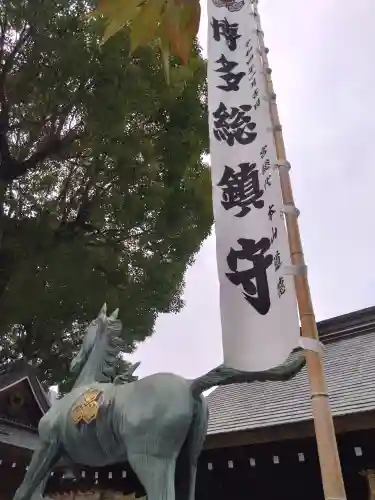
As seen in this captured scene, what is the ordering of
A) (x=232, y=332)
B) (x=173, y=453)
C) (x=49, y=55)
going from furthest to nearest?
(x=49, y=55) → (x=173, y=453) → (x=232, y=332)

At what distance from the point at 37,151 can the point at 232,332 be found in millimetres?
6659

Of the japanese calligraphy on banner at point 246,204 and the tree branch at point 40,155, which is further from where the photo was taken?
the tree branch at point 40,155

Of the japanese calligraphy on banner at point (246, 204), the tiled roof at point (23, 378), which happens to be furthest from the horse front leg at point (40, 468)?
the tiled roof at point (23, 378)

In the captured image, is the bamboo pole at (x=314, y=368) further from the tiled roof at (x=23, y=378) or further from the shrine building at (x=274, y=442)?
the tiled roof at (x=23, y=378)

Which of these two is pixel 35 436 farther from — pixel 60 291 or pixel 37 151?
pixel 37 151

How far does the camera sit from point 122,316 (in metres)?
9.01

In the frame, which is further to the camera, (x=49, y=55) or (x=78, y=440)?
(x=49, y=55)

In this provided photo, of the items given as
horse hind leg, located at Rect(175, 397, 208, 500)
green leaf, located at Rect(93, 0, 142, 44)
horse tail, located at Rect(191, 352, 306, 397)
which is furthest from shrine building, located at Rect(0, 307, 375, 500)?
green leaf, located at Rect(93, 0, 142, 44)

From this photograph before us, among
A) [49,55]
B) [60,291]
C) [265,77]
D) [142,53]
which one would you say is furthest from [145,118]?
[265,77]

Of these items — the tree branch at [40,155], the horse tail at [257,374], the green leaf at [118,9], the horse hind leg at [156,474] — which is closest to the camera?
the green leaf at [118,9]

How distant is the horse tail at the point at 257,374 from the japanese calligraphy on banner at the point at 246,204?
2.9 inches

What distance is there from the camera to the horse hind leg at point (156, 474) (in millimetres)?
3098

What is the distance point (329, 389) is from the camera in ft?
20.2

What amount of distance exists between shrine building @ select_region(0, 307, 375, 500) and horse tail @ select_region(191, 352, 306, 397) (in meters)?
1.80
